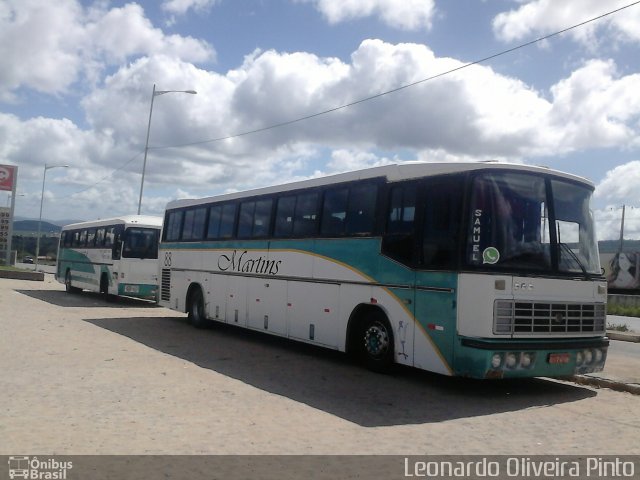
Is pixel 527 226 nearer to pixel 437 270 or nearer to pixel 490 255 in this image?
pixel 490 255

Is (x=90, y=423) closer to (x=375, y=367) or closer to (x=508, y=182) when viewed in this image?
(x=375, y=367)

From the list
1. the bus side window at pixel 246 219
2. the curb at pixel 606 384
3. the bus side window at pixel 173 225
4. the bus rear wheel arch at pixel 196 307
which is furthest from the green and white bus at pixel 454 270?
the bus side window at pixel 173 225

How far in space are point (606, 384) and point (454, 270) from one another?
340 cm

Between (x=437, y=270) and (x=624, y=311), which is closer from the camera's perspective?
(x=437, y=270)

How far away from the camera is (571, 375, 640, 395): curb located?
9.30m

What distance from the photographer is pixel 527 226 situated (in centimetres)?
854

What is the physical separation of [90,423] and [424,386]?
15.8 ft

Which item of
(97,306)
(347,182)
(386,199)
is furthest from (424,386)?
(97,306)

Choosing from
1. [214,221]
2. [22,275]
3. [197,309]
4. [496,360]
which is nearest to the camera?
[496,360]

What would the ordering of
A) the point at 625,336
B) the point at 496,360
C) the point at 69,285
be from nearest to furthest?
the point at 496,360
the point at 625,336
the point at 69,285

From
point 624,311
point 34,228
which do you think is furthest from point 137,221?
point 34,228

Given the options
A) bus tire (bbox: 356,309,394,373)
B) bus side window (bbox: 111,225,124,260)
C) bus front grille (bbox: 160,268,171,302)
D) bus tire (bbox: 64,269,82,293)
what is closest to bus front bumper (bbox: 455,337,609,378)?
bus tire (bbox: 356,309,394,373)

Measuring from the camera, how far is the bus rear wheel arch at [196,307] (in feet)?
52.6

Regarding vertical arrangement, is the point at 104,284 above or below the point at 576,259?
below
